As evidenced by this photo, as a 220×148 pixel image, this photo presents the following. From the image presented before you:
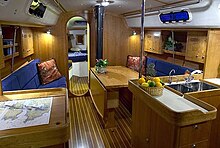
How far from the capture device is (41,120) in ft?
5.34

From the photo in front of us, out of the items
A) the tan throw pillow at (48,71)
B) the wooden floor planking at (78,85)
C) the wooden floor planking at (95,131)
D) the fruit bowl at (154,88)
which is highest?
the fruit bowl at (154,88)

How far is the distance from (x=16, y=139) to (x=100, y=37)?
354 centimetres

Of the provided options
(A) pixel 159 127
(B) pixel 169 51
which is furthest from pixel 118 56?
(A) pixel 159 127

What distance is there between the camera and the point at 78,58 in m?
7.56

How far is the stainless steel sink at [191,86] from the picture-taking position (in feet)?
8.87

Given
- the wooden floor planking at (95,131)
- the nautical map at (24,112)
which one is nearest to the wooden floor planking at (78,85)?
the wooden floor planking at (95,131)

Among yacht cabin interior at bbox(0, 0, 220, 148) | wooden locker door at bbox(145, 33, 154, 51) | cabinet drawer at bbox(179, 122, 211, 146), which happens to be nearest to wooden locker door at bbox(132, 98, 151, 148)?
yacht cabin interior at bbox(0, 0, 220, 148)

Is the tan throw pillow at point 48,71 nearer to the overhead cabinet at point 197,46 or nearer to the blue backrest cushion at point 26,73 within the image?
the blue backrest cushion at point 26,73

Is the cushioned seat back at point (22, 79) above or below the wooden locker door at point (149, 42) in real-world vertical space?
below

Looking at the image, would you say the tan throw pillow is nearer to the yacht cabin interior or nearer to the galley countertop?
the yacht cabin interior

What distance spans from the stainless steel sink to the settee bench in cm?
229

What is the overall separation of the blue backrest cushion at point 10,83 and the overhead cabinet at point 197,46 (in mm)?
3127

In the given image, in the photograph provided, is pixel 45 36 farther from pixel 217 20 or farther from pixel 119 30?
pixel 217 20

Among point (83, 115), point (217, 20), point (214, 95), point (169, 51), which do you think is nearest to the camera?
point (214, 95)
